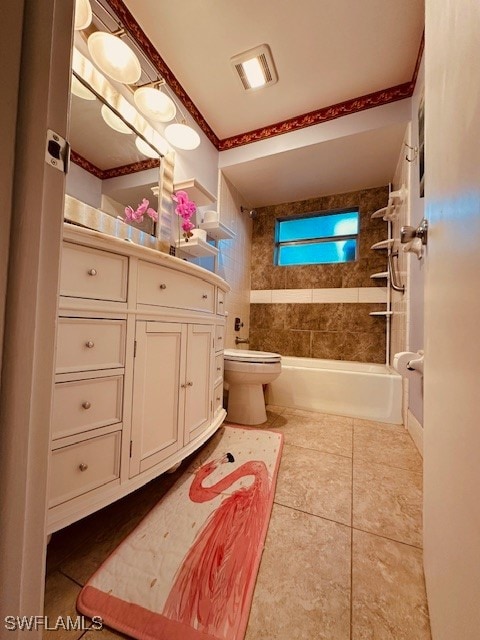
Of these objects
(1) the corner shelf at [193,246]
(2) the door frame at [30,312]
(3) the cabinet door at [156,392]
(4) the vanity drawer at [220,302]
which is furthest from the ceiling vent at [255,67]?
(3) the cabinet door at [156,392]

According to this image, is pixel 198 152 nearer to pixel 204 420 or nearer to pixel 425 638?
pixel 204 420

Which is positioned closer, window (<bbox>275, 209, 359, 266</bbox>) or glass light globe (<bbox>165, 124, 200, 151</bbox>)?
glass light globe (<bbox>165, 124, 200, 151</bbox>)

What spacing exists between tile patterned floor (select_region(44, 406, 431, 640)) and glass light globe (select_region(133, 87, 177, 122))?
77.4 inches

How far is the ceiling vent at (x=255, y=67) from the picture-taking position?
1.55m

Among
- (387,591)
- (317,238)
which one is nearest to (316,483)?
(387,591)

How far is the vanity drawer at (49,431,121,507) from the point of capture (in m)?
0.65

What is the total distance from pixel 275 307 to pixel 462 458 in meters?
2.58

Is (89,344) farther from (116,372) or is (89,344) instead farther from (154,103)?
(154,103)

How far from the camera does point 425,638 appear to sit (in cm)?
54

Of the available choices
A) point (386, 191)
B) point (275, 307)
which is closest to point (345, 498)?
point (275, 307)

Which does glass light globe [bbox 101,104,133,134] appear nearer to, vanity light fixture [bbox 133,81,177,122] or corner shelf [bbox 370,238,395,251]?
vanity light fixture [bbox 133,81,177,122]

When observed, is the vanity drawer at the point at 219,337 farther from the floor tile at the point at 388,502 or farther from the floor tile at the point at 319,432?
the floor tile at the point at 388,502

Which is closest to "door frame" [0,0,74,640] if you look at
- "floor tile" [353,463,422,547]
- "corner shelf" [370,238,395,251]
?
"floor tile" [353,463,422,547]

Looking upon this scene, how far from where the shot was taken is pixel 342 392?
1.90m
